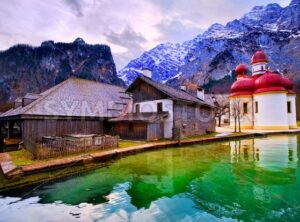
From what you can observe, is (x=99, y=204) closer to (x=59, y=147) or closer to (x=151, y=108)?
(x=59, y=147)

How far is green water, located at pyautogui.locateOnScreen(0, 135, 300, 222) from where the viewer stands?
232 inches

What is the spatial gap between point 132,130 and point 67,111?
20.9 ft

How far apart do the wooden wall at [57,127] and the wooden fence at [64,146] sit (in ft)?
12.0

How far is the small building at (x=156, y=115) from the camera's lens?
20.0 meters

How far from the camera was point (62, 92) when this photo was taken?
2086cm

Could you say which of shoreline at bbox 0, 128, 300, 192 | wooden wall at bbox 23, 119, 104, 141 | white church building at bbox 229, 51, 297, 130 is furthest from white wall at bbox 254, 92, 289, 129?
wooden wall at bbox 23, 119, 104, 141

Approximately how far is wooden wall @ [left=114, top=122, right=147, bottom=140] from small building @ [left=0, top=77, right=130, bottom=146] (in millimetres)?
1511

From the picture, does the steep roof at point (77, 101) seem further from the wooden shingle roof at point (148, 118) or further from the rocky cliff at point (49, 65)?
the rocky cliff at point (49, 65)

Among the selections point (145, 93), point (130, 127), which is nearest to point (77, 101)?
point (130, 127)

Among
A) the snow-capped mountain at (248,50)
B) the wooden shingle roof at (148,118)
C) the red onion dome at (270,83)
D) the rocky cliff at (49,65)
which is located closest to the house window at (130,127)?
the wooden shingle roof at (148,118)

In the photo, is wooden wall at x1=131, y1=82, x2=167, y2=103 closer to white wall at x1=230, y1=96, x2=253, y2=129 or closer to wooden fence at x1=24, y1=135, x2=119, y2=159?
wooden fence at x1=24, y1=135, x2=119, y2=159

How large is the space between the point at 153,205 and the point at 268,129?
3030 centimetres

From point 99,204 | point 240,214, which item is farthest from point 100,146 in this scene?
point 240,214

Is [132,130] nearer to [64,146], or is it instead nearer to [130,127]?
[130,127]
